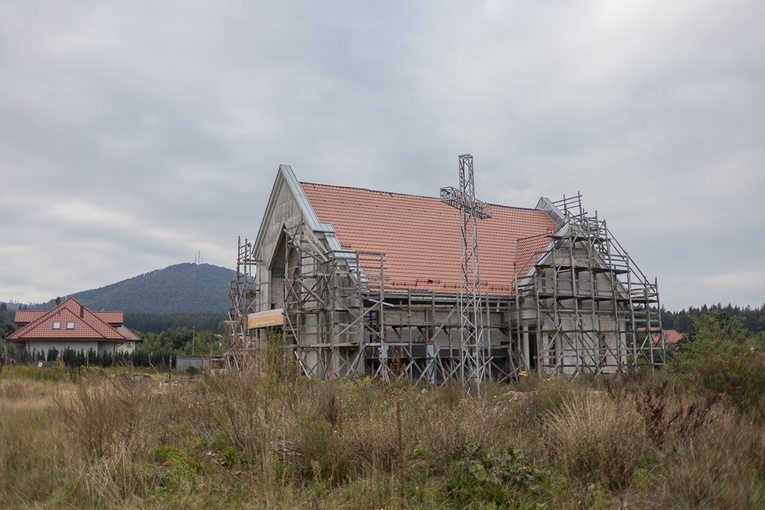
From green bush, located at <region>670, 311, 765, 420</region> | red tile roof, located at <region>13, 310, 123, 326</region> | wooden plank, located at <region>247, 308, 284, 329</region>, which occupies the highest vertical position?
red tile roof, located at <region>13, 310, 123, 326</region>

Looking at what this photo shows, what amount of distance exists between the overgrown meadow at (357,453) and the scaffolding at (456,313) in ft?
39.0

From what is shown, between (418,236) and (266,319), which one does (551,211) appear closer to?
(418,236)

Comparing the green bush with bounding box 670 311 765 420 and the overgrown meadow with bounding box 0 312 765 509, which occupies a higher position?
the green bush with bounding box 670 311 765 420

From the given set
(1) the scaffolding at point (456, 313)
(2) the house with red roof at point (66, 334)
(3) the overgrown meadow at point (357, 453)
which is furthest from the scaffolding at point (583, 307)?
(2) the house with red roof at point (66, 334)

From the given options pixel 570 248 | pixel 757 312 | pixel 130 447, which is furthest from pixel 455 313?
pixel 757 312

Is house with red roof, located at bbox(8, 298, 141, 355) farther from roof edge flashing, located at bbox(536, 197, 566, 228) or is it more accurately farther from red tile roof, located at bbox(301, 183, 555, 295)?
roof edge flashing, located at bbox(536, 197, 566, 228)

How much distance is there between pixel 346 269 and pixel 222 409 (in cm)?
1586

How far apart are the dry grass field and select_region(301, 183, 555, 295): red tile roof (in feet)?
53.0

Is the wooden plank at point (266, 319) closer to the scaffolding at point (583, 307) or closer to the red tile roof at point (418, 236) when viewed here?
the red tile roof at point (418, 236)

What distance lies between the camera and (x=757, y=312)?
91438mm

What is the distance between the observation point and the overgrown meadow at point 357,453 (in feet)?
26.1

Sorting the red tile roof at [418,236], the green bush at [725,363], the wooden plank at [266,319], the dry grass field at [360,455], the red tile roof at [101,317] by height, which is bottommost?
the dry grass field at [360,455]

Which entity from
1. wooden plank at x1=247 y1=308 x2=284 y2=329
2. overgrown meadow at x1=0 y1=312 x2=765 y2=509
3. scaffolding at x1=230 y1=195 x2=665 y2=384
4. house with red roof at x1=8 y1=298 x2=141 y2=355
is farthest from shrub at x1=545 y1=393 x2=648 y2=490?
house with red roof at x1=8 y1=298 x2=141 y2=355

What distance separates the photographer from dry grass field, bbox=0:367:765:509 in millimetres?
7934
